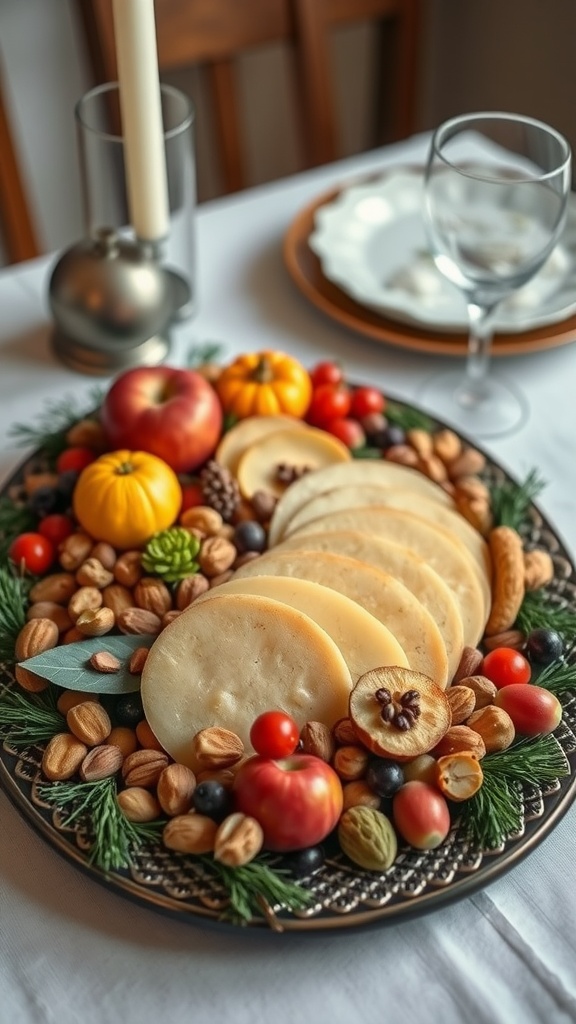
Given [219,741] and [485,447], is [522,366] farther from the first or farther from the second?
[219,741]

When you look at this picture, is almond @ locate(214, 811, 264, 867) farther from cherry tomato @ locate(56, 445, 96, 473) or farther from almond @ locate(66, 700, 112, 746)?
cherry tomato @ locate(56, 445, 96, 473)

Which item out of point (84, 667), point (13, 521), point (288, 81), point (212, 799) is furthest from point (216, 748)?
point (288, 81)

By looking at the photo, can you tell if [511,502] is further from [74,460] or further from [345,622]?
[74,460]

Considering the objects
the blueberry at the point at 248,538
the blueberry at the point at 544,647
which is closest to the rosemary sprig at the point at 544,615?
the blueberry at the point at 544,647

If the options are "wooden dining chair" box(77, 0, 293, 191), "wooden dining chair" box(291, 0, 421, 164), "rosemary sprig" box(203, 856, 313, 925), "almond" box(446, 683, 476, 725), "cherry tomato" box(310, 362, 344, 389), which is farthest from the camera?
"wooden dining chair" box(291, 0, 421, 164)

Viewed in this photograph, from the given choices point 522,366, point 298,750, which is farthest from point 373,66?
point 298,750

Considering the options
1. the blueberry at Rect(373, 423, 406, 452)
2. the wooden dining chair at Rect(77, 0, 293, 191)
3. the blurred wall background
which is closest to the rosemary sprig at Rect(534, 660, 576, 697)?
the blueberry at Rect(373, 423, 406, 452)
